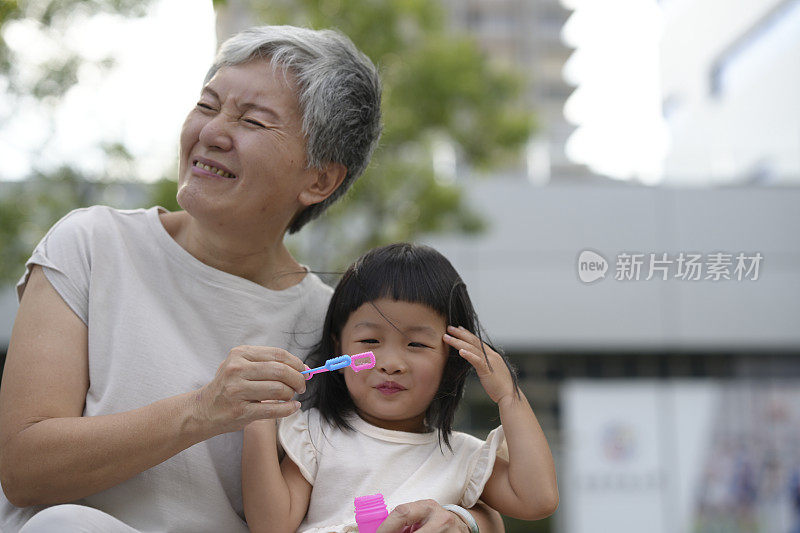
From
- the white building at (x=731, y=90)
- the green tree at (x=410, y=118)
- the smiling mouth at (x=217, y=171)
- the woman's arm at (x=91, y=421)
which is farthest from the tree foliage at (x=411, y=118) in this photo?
the woman's arm at (x=91, y=421)

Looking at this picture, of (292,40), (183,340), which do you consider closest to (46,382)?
(183,340)

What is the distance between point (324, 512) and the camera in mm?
1661

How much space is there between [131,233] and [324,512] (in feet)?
2.32

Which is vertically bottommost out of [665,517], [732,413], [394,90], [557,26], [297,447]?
[665,517]

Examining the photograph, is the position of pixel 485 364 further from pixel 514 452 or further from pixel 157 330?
pixel 157 330

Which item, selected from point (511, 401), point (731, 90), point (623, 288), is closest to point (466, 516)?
point (511, 401)

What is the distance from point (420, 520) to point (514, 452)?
26 cm

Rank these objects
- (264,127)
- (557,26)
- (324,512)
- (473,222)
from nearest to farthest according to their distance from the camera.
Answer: (324,512), (264,127), (473,222), (557,26)

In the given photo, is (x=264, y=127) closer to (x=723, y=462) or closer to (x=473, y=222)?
(x=473, y=222)

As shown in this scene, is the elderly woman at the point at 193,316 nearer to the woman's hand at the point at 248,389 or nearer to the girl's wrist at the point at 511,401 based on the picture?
the woman's hand at the point at 248,389

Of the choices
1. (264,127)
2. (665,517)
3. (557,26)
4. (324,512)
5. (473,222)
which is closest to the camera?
(324,512)

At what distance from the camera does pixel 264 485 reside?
5.19 ft

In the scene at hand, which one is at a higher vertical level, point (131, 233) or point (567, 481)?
point (131, 233)

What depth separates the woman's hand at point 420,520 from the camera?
142 cm
